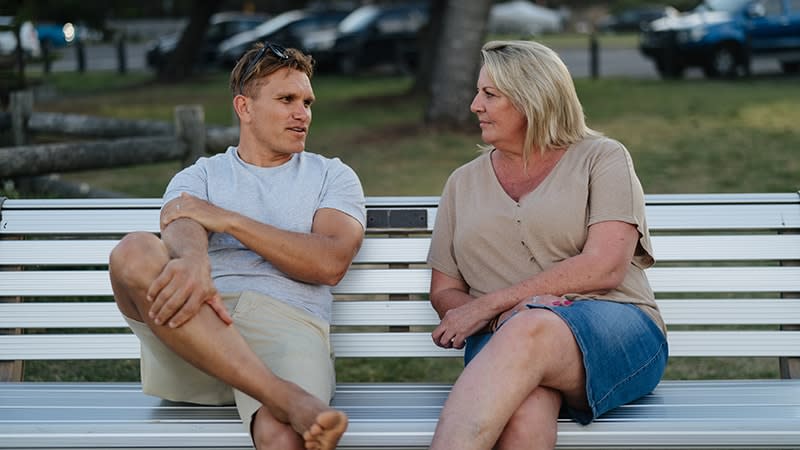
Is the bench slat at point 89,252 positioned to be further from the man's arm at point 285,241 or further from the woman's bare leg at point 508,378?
the woman's bare leg at point 508,378

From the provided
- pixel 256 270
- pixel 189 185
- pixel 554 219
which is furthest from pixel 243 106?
pixel 554 219

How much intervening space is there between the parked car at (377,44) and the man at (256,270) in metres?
21.2

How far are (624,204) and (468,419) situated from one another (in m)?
0.95

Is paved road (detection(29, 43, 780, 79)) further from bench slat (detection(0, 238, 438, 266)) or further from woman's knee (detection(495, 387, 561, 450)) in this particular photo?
woman's knee (detection(495, 387, 561, 450))

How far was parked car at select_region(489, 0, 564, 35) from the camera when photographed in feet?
151

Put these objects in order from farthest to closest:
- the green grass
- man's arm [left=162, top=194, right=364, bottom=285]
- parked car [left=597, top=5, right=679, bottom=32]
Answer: parked car [left=597, top=5, right=679, bottom=32]
the green grass
man's arm [left=162, top=194, right=364, bottom=285]

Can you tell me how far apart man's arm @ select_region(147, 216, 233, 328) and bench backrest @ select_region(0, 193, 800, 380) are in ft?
2.76

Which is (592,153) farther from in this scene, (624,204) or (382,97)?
(382,97)

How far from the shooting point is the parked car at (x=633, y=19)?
46844 mm

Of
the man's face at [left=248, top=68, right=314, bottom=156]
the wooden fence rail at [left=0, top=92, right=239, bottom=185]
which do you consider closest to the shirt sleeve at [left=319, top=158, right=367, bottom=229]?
the man's face at [left=248, top=68, right=314, bottom=156]

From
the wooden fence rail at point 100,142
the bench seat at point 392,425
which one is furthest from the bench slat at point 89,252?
the wooden fence rail at point 100,142

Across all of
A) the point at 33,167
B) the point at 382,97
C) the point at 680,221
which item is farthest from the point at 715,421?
the point at 382,97

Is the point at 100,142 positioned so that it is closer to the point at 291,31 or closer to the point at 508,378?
the point at 508,378

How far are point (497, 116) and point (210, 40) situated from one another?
87.5 ft
